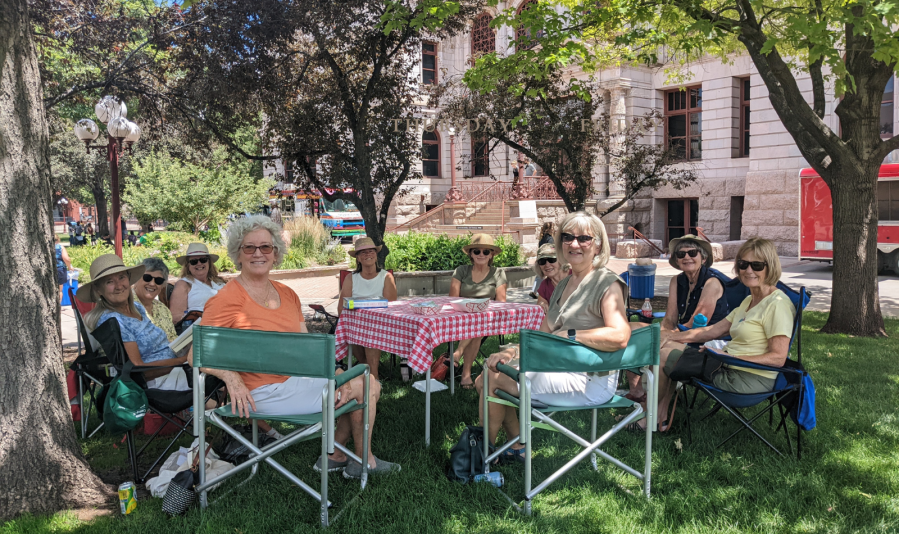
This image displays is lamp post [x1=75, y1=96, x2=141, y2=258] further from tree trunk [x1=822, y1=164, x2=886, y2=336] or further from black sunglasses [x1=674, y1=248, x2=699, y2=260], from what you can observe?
tree trunk [x1=822, y1=164, x2=886, y2=336]

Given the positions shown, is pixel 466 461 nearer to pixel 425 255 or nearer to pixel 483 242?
pixel 483 242

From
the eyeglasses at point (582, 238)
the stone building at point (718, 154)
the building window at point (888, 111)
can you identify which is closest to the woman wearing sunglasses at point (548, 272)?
the eyeglasses at point (582, 238)

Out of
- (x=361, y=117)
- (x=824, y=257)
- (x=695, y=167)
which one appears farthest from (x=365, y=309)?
(x=695, y=167)

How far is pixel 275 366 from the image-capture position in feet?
11.1

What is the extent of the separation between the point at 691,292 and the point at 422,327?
2281mm

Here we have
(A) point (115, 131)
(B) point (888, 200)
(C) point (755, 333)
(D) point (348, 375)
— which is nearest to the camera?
(D) point (348, 375)

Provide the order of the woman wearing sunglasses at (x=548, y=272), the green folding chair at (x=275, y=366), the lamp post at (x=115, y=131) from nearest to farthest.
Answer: the green folding chair at (x=275, y=366) → the woman wearing sunglasses at (x=548, y=272) → the lamp post at (x=115, y=131)

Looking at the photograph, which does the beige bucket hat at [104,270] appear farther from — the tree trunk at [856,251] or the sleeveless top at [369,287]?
the tree trunk at [856,251]

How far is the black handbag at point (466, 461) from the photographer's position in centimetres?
393

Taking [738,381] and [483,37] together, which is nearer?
[738,381]

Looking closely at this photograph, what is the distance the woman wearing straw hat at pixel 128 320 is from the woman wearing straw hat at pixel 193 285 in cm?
126

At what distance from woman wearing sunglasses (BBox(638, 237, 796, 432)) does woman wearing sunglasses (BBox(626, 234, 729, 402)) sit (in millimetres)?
542

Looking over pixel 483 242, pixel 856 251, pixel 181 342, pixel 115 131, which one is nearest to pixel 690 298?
pixel 483 242

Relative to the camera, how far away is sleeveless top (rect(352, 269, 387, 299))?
6.48 meters
